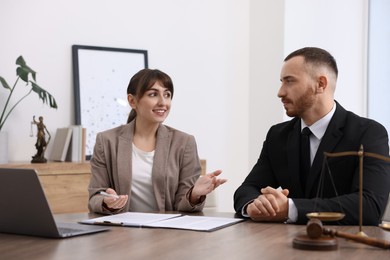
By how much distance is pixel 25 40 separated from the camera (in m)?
4.99

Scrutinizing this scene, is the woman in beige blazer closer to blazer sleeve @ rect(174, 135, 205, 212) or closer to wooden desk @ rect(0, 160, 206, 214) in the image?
blazer sleeve @ rect(174, 135, 205, 212)

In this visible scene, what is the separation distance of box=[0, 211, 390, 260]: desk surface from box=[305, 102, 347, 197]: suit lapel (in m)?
0.54

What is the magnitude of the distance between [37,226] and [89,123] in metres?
3.24

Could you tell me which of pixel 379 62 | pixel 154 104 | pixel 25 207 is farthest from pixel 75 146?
pixel 379 62

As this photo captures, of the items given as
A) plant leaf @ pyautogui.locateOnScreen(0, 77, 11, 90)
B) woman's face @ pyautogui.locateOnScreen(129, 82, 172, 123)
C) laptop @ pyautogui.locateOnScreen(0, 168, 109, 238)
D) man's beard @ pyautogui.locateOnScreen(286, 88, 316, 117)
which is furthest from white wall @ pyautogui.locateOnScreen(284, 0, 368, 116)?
laptop @ pyautogui.locateOnScreen(0, 168, 109, 238)

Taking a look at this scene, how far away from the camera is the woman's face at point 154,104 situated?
11.3ft

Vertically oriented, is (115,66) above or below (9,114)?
above

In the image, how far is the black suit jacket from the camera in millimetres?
2545

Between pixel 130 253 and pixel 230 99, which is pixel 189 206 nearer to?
pixel 130 253

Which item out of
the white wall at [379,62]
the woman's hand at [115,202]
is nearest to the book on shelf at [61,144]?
the woman's hand at [115,202]

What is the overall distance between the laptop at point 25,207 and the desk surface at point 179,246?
0.03 metres

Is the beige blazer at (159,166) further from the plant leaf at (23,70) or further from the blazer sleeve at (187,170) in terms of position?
the plant leaf at (23,70)

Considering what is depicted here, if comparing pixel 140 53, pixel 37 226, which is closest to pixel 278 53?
pixel 140 53

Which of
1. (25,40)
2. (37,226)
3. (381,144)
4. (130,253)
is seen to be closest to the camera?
(130,253)
